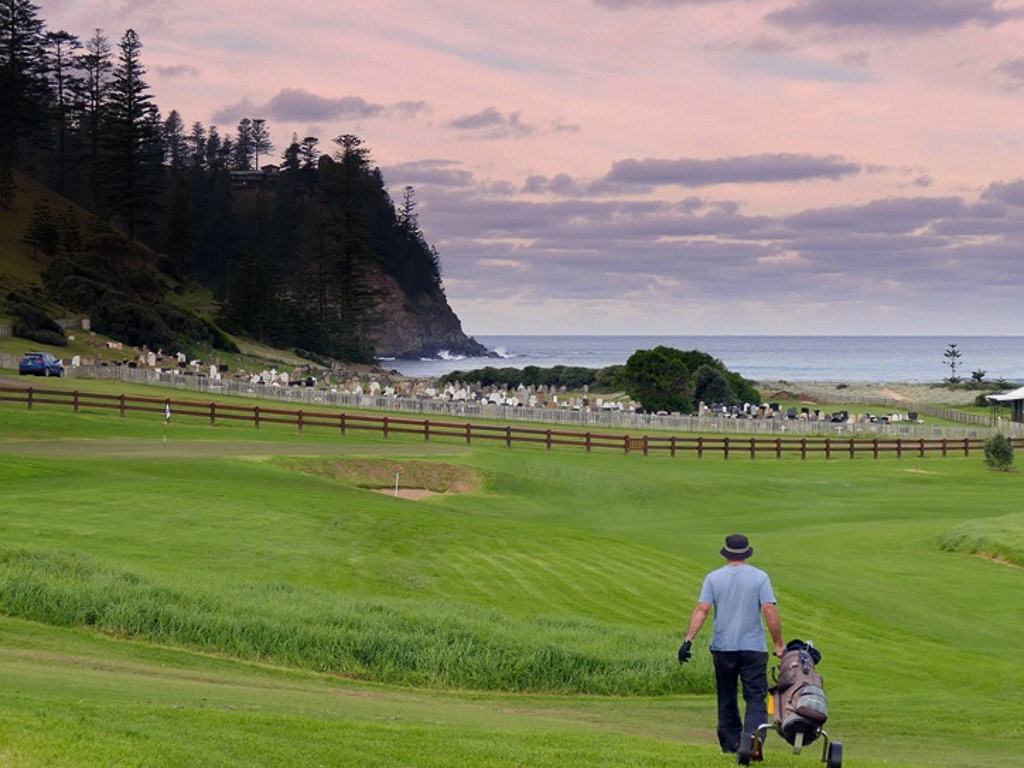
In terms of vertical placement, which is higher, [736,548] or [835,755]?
[736,548]

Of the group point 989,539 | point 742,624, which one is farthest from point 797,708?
point 989,539

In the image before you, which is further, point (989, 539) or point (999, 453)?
point (999, 453)

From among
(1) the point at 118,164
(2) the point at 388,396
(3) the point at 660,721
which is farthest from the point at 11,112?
(3) the point at 660,721

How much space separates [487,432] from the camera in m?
70.4

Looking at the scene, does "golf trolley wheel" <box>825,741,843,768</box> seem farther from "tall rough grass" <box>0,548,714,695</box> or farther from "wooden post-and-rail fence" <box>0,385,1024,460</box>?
"wooden post-and-rail fence" <box>0,385,1024,460</box>

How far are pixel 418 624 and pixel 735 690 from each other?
349 inches

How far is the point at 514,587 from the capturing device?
26188 mm

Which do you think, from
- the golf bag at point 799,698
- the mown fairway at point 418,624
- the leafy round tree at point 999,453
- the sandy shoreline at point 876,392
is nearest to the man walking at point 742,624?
the golf bag at point 799,698

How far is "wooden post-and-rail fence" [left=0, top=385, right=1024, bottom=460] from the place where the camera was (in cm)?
5906

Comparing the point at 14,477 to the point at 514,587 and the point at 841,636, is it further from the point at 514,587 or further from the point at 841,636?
the point at 841,636

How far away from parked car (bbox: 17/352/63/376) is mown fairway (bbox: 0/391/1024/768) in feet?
106

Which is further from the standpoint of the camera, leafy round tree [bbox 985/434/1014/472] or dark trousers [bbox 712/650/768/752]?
leafy round tree [bbox 985/434/1014/472]

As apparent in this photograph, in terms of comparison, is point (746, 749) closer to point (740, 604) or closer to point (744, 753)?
point (744, 753)

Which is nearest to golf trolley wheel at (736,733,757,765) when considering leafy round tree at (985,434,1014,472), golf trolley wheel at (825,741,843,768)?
golf trolley wheel at (825,741,843,768)
